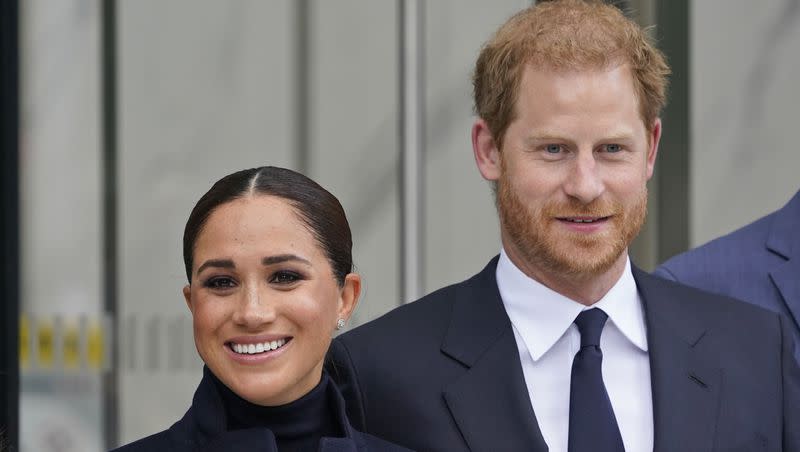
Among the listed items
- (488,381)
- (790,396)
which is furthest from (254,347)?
(790,396)

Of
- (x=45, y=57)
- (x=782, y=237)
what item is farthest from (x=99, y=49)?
(x=782, y=237)

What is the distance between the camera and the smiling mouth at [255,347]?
2.46 m

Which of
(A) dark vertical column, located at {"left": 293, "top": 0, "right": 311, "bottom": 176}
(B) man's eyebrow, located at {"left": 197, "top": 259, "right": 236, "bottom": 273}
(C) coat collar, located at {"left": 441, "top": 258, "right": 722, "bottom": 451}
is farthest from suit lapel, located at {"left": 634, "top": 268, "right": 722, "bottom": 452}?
(A) dark vertical column, located at {"left": 293, "top": 0, "right": 311, "bottom": 176}

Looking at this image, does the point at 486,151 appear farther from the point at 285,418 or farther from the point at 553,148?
the point at 285,418

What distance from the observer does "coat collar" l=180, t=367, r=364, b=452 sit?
246 centimetres

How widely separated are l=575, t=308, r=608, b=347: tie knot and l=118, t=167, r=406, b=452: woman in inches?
A: 17.1

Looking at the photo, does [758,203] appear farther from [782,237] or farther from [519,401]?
[519,401]

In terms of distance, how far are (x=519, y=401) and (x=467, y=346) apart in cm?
16

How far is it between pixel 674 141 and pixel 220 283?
286cm

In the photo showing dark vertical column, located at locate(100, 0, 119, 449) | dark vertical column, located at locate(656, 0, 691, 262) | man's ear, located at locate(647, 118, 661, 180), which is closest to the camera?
man's ear, located at locate(647, 118, 661, 180)

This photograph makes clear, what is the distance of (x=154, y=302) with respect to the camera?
5461 mm

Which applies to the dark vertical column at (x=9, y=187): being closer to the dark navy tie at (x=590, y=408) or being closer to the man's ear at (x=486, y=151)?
the man's ear at (x=486, y=151)

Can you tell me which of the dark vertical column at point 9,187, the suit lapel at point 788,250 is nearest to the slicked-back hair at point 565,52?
the suit lapel at point 788,250

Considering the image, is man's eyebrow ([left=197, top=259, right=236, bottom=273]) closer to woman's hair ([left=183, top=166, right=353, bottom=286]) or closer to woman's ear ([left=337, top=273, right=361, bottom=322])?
woman's hair ([left=183, top=166, right=353, bottom=286])
